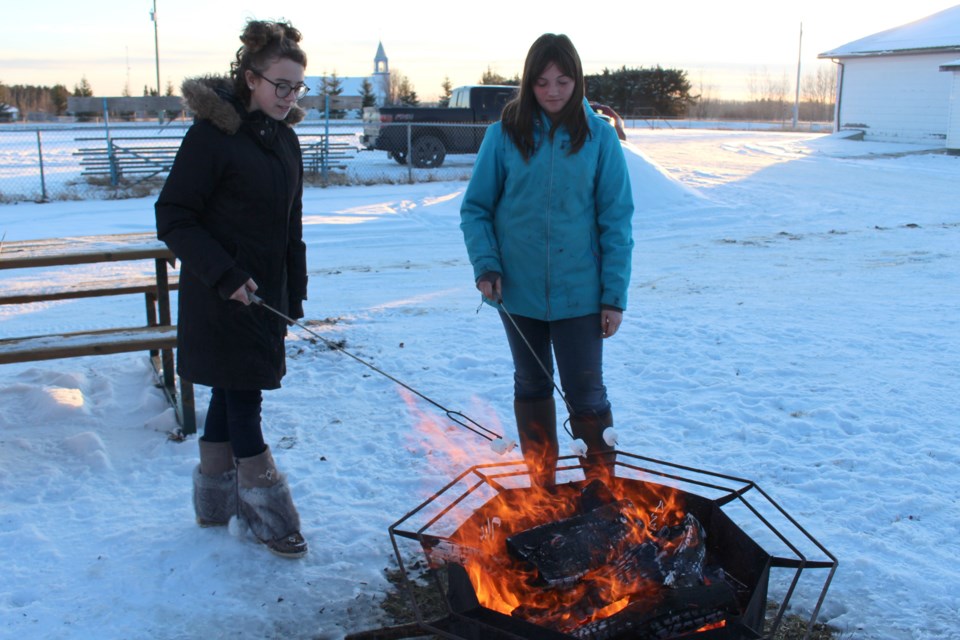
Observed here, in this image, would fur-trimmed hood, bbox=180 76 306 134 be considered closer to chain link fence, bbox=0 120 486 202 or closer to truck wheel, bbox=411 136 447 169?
chain link fence, bbox=0 120 486 202

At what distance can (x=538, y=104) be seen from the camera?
3180mm

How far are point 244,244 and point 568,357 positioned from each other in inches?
51.9

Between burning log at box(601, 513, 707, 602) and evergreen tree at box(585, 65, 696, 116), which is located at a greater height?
evergreen tree at box(585, 65, 696, 116)

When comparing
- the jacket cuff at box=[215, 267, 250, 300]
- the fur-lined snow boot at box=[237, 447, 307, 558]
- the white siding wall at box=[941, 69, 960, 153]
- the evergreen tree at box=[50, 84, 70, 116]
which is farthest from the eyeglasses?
the evergreen tree at box=[50, 84, 70, 116]

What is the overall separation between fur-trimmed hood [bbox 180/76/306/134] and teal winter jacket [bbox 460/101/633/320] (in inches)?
35.9

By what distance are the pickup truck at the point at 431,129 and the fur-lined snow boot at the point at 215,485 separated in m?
16.2

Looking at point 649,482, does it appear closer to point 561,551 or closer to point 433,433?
point 561,551

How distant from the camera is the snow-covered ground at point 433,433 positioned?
3.10 meters

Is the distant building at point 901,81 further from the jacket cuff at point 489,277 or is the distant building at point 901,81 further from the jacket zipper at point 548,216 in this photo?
the jacket cuff at point 489,277

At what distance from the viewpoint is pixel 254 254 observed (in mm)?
3131

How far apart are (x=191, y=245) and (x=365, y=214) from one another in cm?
1025

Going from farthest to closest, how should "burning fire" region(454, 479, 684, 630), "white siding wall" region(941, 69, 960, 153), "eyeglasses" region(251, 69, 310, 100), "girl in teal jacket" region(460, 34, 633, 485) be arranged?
"white siding wall" region(941, 69, 960, 153), "girl in teal jacket" region(460, 34, 633, 485), "eyeglasses" region(251, 69, 310, 100), "burning fire" region(454, 479, 684, 630)

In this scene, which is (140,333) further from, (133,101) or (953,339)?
(133,101)

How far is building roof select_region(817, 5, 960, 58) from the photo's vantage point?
95.2 feet
